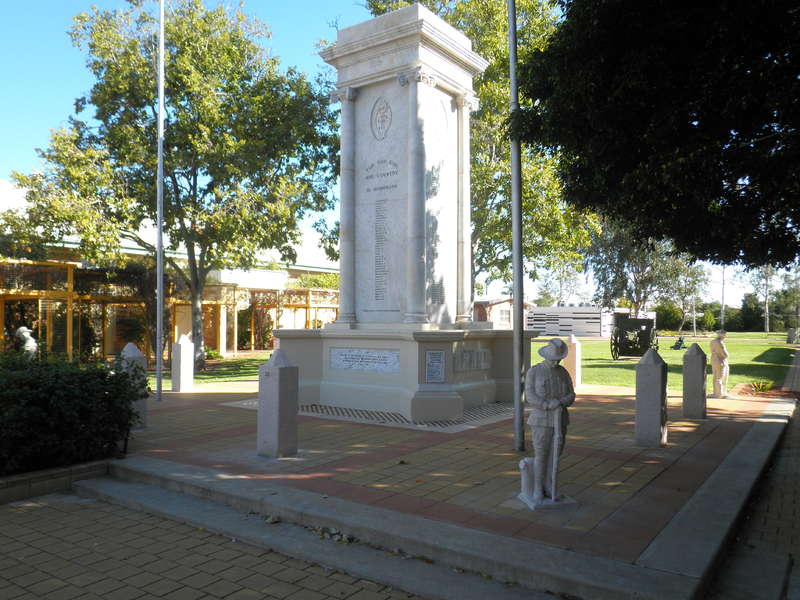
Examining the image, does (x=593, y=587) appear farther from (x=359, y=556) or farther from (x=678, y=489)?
(x=678, y=489)

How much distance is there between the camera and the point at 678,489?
18.0 ft

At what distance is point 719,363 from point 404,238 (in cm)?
672

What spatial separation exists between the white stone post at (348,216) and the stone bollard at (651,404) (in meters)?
5.11

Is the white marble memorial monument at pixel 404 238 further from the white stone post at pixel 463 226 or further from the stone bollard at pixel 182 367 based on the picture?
the stone bollard at pixel 182 367

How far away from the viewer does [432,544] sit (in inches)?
162

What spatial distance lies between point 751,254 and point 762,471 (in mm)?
2725

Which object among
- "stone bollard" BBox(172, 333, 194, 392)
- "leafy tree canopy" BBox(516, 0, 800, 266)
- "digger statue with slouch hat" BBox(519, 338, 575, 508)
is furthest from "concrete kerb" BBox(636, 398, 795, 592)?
"stone bollard" BBox(172, 333, 194, 392)

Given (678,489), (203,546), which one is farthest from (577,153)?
(203,546)

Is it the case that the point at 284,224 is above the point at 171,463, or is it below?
above

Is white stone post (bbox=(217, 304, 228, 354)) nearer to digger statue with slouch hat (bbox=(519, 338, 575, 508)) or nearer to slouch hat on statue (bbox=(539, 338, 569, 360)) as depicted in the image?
digger statue with slouch hat (bbox=(519, 338, 575, 508))

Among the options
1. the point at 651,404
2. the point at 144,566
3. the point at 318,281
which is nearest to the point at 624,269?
the point at 318,281

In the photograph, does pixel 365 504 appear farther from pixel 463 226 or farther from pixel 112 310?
pixel 112 310

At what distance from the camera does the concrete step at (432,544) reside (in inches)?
139

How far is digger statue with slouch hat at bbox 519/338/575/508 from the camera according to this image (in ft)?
16.2
